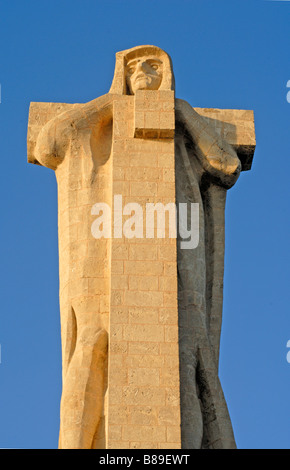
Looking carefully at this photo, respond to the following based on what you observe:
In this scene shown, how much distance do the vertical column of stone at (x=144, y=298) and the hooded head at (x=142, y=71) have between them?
722mm

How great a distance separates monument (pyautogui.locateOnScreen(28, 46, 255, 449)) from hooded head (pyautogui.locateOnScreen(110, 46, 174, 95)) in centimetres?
2

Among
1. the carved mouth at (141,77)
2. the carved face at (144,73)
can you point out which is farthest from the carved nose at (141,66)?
the carved mouth at (141,77)

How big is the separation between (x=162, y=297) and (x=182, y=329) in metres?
0.65

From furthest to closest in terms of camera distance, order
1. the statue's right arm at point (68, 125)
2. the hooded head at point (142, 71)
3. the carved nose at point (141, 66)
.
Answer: the carved nose at point (141, 66), the hooded head at point (142, 71), the statue's right arm at point (68, 125)

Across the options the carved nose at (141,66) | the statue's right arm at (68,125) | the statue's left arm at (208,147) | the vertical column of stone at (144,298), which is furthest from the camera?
the carved nose at (141,66)

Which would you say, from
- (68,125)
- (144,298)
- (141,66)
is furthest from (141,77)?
(144,298)

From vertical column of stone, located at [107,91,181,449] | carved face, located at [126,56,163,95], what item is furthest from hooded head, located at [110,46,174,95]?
vertical column of stone, located at [107,91,181,449]

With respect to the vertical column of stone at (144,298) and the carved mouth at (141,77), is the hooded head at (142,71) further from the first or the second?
the vertical column of stone at (144,298)

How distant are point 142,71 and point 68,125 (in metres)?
1.71

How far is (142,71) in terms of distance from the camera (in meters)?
20.9

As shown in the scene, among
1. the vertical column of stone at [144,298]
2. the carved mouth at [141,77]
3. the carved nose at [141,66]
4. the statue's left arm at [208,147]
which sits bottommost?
the vertical column of stone at [144,298]

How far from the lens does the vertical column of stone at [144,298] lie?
1758 cm

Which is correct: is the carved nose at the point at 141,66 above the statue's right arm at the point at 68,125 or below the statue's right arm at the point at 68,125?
above
